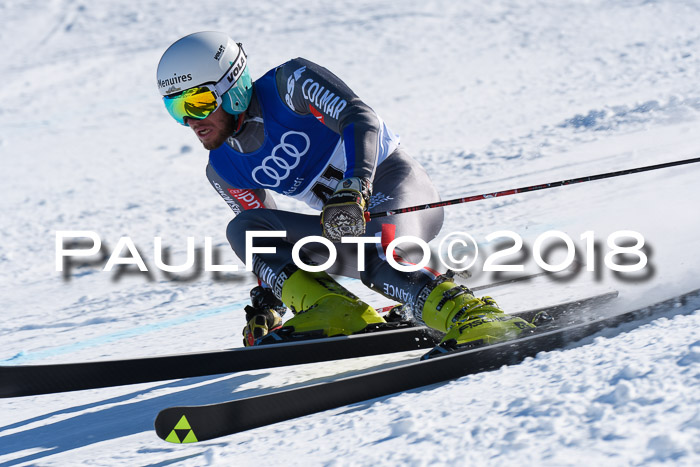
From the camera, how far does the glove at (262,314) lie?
135 inches

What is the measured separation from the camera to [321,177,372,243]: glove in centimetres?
261

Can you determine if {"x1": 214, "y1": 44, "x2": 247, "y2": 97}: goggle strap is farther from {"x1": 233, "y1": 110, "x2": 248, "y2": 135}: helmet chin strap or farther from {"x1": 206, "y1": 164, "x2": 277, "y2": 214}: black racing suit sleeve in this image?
{"x1": 206, "y1": 164, "x2": 277, "y2": 214}: black racing suit sleeve

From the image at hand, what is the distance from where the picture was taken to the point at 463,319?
2.63 metres

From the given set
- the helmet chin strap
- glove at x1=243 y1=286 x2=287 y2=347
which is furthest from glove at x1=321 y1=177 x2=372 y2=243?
glove at x1=243 y1=286 x2=287 y2=347

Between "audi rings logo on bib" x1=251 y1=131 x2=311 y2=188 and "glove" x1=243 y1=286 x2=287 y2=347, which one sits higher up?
"audi rings logo on bib" x1=251 y1=131 x2=311 y2=188

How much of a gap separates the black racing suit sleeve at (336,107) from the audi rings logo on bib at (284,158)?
0.41 ft

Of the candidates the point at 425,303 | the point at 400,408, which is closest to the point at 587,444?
the point at 400,408

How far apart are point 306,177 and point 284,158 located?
135 millimetres

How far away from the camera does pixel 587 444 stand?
1.67m

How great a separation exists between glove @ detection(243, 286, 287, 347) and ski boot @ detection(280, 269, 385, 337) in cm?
40

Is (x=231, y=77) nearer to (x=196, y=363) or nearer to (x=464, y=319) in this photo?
(x=196, y=363)

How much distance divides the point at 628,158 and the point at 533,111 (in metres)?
2.47

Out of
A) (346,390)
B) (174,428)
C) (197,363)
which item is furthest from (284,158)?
(174,428)

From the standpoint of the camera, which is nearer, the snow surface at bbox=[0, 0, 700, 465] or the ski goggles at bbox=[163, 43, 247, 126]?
the snow surface at bbox=[0, 0, 700, 465]
